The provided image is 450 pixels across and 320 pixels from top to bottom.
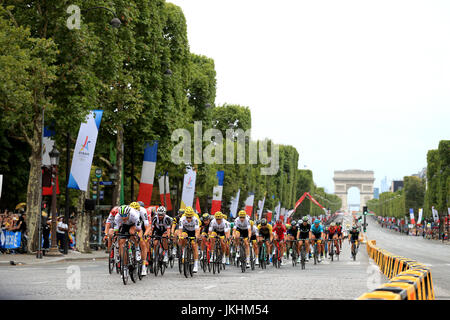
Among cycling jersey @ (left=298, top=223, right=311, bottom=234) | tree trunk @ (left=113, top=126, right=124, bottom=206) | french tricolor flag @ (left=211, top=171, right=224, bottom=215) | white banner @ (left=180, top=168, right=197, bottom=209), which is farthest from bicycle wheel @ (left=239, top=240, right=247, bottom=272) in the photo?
french tricolor flag @ (left=211, top=171, right=224, bottom=215)

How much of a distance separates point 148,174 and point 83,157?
9250 mm

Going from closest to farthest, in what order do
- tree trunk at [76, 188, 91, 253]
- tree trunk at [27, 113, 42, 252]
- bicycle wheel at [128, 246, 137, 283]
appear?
bicycle wheel at [128, 246, 137, 283]
tree trunk at [27, 113, 42, 252]
tree trunk at [76, 188, 91, 253]

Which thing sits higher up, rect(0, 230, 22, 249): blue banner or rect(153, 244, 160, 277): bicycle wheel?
rect(0, 230, 22, 249): blue banner

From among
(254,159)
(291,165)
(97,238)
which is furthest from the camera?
(291,165)

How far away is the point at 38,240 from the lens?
1171 inches

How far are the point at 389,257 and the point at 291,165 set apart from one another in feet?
308

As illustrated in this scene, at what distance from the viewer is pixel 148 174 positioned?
129ft

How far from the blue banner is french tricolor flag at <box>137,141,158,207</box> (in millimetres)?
8138

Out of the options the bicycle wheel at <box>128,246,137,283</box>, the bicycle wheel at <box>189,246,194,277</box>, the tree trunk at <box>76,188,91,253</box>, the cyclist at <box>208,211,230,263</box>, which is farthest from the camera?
the tree trunk at <box>76,188,91,253</box>

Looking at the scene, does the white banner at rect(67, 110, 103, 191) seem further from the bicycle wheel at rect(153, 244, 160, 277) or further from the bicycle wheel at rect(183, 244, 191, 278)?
the bicycle wheel at rect(183, 244, 191, 278)

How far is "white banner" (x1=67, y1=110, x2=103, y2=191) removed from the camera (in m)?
29.9

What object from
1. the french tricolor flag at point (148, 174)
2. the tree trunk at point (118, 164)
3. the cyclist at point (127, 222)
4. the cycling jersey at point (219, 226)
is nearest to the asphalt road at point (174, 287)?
the cyclist at point (127, 222)

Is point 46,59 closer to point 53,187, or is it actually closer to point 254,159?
point 53,187
